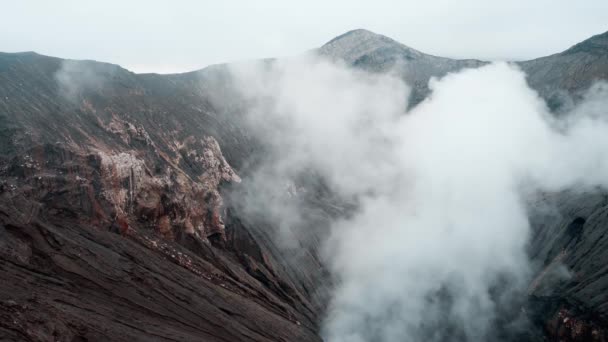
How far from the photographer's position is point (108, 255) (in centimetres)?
2781

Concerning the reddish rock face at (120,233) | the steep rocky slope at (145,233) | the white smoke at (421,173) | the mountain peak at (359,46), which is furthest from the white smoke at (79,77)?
the mountain peak at (359,46)

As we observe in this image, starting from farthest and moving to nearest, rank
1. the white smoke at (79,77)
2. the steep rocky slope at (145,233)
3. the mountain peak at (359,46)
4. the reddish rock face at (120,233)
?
1. the mountain peak at (359,46)
2. the white smoke at (79,77)
3. the steep rocky slope at (145,233)
4. the reddish rock face at (120,233)

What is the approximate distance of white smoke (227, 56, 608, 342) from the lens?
4297cm

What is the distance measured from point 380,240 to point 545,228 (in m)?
16.4

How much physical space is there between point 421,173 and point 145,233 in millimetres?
42396

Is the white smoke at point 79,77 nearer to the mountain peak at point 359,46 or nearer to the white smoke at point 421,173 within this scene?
the white smoke at point 421,173

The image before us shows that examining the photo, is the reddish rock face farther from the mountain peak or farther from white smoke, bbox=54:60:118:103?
the mountain peak

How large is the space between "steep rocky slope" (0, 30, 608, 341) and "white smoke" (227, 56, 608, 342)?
3.47 m

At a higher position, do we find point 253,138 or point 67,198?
point 253,138

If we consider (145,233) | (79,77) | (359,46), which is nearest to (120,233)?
(145,233)

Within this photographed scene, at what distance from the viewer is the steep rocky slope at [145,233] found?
24297mm

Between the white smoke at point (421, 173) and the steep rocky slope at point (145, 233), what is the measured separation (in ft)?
11.4

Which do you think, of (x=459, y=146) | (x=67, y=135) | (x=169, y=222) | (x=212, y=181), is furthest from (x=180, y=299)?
(x=459, y=146)

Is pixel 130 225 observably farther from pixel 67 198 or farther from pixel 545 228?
pixel 545 228
